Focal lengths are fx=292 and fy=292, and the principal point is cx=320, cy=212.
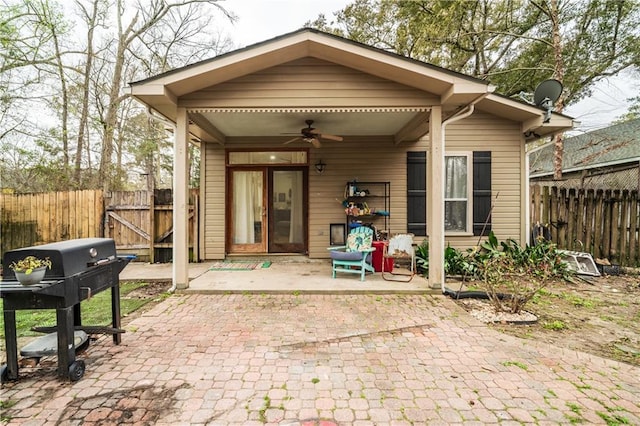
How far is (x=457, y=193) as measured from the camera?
5984 mm

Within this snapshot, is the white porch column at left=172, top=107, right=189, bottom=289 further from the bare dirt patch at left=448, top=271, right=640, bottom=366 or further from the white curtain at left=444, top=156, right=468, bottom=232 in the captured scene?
the white curtain at left=444, top=156, right=468, bottom=232

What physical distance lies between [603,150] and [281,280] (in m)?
12.0

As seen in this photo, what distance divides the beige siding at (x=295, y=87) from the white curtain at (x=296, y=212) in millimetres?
2453

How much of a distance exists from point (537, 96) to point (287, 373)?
19.6 feet

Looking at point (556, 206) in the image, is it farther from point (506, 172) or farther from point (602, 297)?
point (602, 297)

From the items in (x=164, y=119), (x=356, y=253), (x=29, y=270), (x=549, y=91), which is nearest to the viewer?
(x=29, y=270)

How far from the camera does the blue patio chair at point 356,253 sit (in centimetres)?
464

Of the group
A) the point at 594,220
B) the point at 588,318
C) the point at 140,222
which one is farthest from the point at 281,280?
the point at 594,220

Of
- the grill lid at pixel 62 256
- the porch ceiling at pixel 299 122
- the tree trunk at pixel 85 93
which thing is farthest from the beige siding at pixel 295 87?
the tree trunk at pixel 85 93

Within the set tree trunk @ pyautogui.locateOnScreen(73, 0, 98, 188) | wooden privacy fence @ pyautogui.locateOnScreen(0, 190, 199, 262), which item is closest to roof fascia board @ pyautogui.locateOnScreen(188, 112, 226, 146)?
wooden privacy fence @ pyautogui.locateOnScreen(0, 190, 199, 262)

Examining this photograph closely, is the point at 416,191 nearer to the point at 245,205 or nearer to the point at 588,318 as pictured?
the point at 588,318

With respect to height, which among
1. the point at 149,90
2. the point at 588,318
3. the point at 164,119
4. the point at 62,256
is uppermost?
the point at 149,90

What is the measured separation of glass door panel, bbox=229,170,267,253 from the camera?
6.39 metres

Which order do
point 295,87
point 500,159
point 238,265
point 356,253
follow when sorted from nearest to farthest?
1. point 295,87
2. point 356,253
3. point 238,265
4. point 500,159
